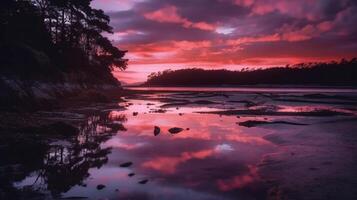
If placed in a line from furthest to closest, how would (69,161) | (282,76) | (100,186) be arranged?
(282,76)
(69,161)
(100,186)

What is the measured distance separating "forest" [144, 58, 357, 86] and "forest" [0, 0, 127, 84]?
3253 inches

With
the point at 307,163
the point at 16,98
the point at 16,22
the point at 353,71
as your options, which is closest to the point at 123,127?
the point at 16,98

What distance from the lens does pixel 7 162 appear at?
30.5 ft

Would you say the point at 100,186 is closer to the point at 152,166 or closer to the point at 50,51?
the point at 152,166

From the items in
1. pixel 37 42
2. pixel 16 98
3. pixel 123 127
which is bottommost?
pixel 123 127

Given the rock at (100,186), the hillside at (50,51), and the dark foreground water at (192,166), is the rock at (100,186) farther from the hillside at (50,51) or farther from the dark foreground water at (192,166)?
the hillside at (50,51)

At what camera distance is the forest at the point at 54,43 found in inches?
996

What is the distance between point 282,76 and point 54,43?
378 ft

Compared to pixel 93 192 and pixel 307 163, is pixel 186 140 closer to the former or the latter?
pixel 307 163

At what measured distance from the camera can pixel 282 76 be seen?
141 meters

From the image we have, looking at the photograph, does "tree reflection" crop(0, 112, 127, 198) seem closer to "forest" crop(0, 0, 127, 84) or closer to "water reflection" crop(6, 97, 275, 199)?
"water reflection" crop(6, 97, 275, 199)

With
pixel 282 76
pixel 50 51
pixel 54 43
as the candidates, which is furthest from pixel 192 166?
pixel 282 76

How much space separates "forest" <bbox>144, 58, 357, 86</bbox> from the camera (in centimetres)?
11919

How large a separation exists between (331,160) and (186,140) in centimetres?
570
